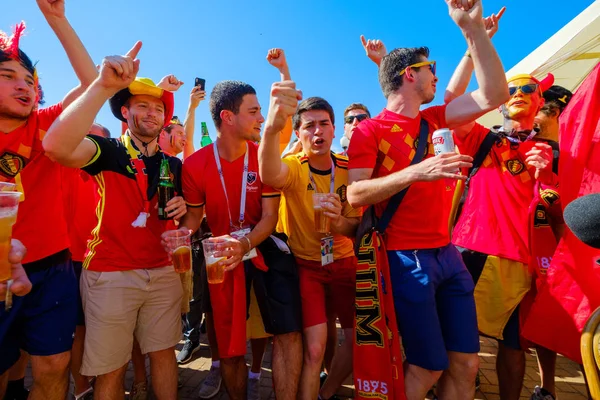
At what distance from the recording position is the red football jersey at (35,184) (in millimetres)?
2514

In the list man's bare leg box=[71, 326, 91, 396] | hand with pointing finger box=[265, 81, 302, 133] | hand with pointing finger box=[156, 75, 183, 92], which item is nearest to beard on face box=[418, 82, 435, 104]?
hand with pointing finger box=[265, 81, 302, 133]

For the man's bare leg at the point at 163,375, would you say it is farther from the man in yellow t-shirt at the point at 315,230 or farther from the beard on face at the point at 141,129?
the beard on face at the point at 141,129

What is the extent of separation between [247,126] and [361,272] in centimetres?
171

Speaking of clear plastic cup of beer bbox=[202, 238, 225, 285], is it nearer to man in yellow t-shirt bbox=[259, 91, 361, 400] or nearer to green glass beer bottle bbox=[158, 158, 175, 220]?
green glass beer bottle bbox=[158, 158, 175, 220]

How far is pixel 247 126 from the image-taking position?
3.31 metres

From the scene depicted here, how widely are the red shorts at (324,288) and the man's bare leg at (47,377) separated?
1878 mm

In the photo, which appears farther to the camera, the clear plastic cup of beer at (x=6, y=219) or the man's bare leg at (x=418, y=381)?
the man's bare leg at (x=418, y=381)

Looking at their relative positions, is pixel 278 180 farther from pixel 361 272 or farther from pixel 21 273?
pixel 21 273

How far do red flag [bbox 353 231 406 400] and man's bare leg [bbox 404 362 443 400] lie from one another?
14 centimetres

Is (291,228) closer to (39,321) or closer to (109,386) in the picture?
(109,386)

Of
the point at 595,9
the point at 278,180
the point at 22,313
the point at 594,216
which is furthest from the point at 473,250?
the point at 595,9

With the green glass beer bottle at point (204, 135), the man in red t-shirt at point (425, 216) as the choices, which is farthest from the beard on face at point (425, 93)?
the green glass beer bottle at point (204, 135)

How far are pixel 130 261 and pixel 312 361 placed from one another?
1.71m

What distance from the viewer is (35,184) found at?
2.65m
